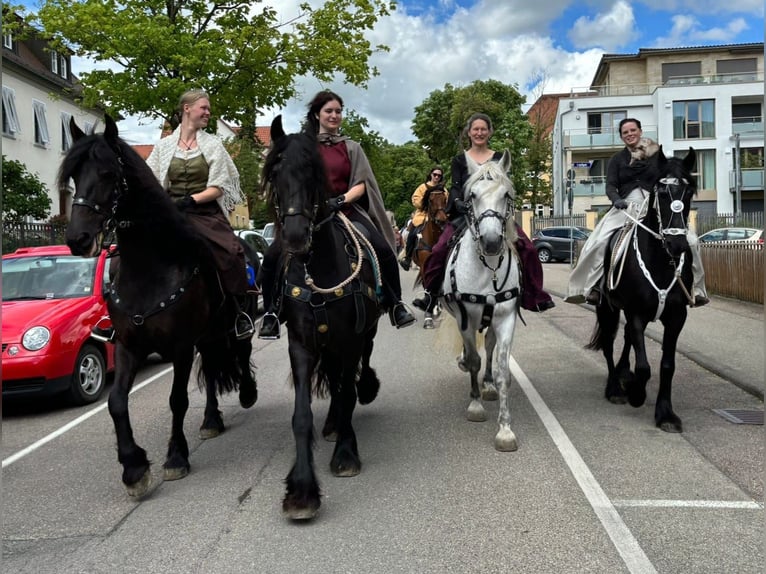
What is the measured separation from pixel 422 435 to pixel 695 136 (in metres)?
47.1

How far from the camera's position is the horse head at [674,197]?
578 centimetres

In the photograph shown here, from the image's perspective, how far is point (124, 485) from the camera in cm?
459

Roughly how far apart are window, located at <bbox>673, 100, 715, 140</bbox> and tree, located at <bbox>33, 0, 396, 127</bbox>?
3304 centimetres

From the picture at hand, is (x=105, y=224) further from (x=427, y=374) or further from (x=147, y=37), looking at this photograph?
(x=147, y=37)

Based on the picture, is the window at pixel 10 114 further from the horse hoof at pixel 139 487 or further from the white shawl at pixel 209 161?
the horse hoof at pixel 139 487

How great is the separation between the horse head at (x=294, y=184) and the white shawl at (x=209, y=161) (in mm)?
1388

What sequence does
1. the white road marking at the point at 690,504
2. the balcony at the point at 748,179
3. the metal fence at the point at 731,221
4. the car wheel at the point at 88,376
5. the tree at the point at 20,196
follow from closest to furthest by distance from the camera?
1. the white road marking at the point at 690,504
2. the car wheel at the point at 88,376
3. the tree at the point at 20,196
4. the metal fence at the point at 731,221
5. the balcony at the point at 748,179

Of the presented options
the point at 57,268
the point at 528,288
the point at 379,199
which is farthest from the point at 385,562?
the point at 57,268

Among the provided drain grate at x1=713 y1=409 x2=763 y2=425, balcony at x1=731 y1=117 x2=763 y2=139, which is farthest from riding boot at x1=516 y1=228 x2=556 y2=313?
balcony at x1=731 y1=117 x2=763 y2=139

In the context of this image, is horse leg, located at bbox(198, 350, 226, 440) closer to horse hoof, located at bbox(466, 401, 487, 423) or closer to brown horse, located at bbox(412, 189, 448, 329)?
horse hoof, located at bbox(466, 401, 487, 423)

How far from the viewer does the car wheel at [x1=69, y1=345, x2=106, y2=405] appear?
24.4 feet

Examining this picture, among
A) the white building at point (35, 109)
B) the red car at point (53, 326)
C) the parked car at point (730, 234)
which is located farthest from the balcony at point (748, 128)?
the red car at point (53, 326)

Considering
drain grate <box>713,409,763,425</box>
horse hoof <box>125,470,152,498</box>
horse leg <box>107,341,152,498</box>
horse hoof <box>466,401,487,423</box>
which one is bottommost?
drain grate <box>713,409,763,425</box>

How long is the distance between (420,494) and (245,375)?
2.71m
